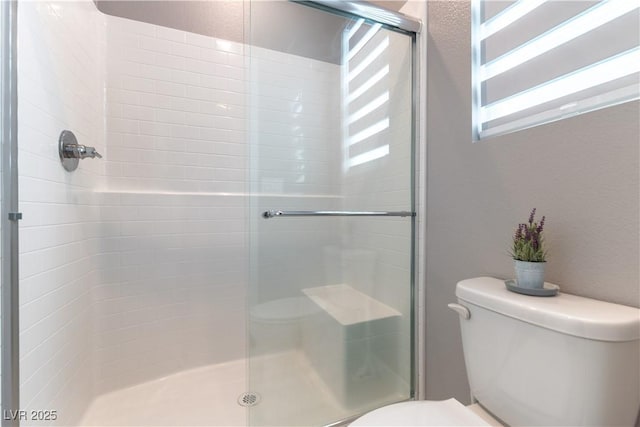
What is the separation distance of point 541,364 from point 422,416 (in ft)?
1.08

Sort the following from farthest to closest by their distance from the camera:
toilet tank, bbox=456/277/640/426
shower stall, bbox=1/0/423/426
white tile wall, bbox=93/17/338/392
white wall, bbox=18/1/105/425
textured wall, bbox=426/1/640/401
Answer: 1. white tile wall, bbox=93/17/338/392
2. shower stall, bbox=1/0/423/426
3. white wall, bbox=18/1/105/425
4. textured wall, bbox=426/1/640/401
5. toilet tank, bbox=456/277/640/426

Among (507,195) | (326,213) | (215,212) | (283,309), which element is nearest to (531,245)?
(507,195)

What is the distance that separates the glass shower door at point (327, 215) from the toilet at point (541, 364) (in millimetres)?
531

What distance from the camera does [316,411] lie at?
1.19 m

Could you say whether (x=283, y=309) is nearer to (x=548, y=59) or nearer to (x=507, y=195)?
(x=507, y=195)

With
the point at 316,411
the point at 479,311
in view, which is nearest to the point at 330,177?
the point at 479,311

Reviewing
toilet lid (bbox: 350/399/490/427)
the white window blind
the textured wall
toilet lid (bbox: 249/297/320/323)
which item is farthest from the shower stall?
toilet lid (bbox: 350/399/490/427)

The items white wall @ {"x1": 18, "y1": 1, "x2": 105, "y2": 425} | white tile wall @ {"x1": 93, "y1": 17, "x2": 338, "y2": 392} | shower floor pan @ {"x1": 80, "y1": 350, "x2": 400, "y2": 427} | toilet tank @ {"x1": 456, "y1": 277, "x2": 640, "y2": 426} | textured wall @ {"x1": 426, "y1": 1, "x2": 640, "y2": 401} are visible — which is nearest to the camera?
toilet tank @ {"x1": 456, "y1": 277, "x2": 640, "y2": 426}

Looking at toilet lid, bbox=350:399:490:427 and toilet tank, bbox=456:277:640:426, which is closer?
toilet tank, bbox=456:277:640:426

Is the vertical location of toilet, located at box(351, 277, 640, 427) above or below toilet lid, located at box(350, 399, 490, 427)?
above

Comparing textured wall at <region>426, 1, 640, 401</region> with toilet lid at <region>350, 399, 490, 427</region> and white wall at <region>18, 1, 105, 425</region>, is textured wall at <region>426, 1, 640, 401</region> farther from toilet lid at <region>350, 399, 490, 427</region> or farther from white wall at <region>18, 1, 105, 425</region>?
white wall at <region>18, 1, 105, 425</region>

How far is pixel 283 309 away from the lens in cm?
119

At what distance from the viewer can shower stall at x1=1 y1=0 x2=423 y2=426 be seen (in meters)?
1.03

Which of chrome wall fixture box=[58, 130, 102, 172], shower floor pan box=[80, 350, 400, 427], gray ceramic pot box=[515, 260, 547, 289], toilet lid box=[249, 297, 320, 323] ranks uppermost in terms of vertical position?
chrome wall fixture box=[58, 130, 102, 172]
